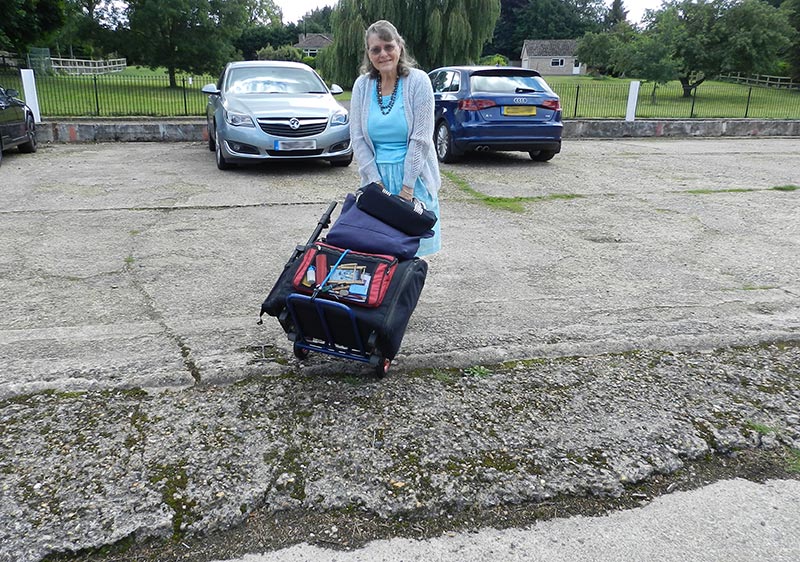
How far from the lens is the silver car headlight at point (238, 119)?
9148mm

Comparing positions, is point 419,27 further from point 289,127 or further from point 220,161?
point 289,127

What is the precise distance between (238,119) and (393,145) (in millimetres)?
6274

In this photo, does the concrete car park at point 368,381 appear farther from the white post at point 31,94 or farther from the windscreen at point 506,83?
the white post at point 31,94

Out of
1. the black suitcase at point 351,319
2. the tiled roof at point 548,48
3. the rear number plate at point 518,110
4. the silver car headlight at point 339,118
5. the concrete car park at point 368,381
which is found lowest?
the concrete car park at point 368,381

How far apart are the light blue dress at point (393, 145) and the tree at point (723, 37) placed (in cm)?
3854

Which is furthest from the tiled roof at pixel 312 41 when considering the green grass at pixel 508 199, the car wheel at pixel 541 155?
the green grass at pixel 508 199

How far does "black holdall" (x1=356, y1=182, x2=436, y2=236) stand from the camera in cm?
332

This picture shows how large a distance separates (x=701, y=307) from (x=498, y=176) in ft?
18.3

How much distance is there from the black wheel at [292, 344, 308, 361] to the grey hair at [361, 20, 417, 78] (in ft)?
5.08

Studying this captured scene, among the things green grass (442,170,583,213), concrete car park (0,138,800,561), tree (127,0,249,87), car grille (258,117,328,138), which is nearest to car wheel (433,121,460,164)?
green grass (442,170,583,213)

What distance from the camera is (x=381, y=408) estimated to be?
123 inches

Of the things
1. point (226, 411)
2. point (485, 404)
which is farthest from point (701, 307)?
point (226, 411)

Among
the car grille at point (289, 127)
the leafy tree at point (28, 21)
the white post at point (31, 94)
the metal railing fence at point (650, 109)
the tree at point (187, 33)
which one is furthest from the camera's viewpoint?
the tree at point (187, 33)

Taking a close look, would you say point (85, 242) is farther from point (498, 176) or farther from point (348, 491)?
point (498, 176)
